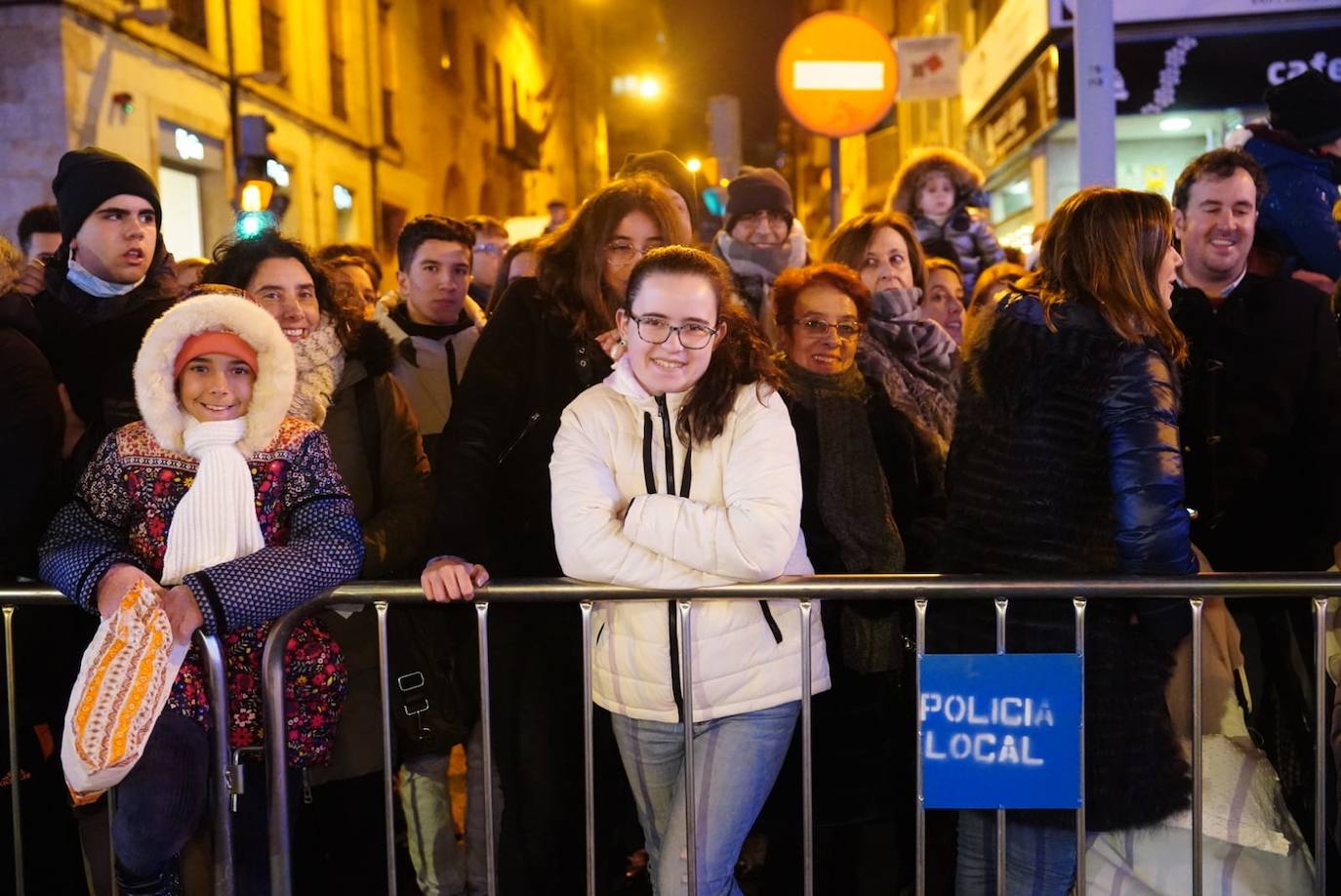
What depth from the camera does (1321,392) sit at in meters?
3.83

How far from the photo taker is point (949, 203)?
655 centimetres

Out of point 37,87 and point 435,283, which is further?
point 37,87

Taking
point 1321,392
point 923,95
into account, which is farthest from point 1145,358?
point 923,95

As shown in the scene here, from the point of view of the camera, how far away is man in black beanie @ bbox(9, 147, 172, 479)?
372 centimetres

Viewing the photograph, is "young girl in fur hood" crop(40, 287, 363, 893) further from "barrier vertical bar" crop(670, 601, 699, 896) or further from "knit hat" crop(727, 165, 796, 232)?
"knit hat" crop(727, 165, 796, 232)

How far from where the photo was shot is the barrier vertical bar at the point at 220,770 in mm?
3104

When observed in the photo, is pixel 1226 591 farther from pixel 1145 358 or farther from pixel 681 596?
pixel 681 596

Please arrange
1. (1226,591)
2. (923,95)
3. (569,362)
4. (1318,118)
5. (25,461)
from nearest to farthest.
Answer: (1226,591)
(25,461)
(569,362)
(1318,118)
(923,95)

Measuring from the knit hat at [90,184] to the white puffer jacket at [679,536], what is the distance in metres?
1.77

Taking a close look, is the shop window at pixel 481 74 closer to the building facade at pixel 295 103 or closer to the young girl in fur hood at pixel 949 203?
the building facade at pixel 295 103

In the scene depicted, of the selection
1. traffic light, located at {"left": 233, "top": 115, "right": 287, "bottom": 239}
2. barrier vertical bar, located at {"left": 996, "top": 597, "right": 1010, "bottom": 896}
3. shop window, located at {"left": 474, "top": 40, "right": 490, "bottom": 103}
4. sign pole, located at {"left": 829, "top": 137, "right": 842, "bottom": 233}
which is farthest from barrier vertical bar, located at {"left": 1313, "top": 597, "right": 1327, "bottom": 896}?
shop window, located at {"left": 474, "top": 40, "right": 490, "bottom": 103}

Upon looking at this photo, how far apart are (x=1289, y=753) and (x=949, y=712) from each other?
4.01 feet

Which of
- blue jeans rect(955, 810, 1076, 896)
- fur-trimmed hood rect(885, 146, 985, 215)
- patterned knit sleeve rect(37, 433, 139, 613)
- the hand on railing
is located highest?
fur-trimmed hood rect(885, 146, 985, 215)

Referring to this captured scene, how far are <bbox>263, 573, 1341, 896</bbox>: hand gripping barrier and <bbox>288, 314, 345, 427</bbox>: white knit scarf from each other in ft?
2.35
